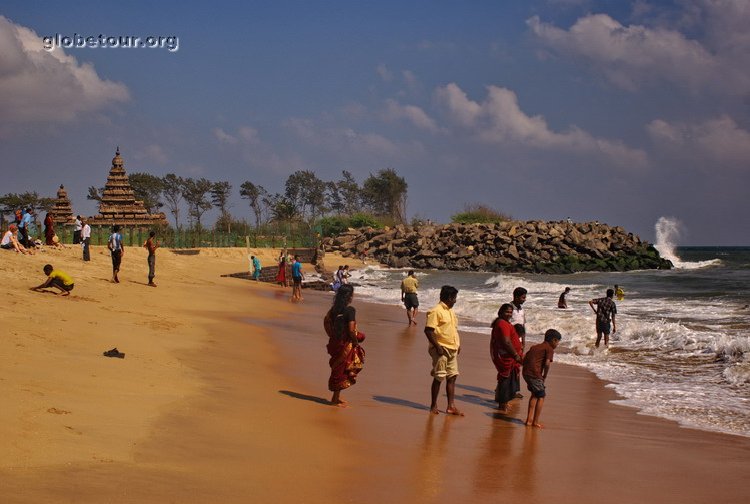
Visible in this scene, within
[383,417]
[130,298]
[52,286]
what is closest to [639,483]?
[383,417]

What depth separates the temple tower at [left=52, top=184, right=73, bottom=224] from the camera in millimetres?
52062

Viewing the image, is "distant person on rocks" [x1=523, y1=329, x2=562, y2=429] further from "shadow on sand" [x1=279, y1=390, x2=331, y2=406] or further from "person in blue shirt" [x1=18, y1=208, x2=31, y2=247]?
"person in blue shirt" [x1=18, y1=208, x2=31, y2=247]

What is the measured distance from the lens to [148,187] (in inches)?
3696

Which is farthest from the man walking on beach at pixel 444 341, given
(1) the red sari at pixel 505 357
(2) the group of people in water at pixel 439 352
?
(1) the red sari at pixel 505 357

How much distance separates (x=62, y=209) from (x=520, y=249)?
112 feet

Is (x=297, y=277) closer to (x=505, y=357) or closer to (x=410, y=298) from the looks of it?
(x=410, y=298)

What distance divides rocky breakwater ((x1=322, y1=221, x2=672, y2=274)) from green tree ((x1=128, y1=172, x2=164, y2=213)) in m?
39.5

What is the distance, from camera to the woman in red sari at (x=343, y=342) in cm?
834

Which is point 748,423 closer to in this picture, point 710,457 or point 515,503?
point 710,457

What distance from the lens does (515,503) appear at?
559 cm

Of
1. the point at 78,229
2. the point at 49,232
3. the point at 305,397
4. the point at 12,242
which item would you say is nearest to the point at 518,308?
the point at 305,397

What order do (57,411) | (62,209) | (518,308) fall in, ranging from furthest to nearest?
(62,209) < (518,308) < (57,411)

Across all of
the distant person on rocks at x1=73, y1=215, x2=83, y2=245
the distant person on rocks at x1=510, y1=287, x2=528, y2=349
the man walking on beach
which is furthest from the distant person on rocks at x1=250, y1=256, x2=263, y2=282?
the man walking on beach

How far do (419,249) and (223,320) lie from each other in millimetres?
42780
